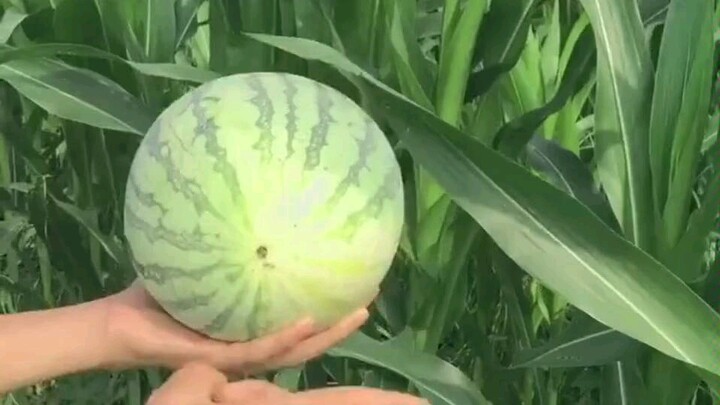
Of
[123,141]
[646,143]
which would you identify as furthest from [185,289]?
[123,141]

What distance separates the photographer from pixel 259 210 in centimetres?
63

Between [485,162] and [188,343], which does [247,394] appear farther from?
[485,162]

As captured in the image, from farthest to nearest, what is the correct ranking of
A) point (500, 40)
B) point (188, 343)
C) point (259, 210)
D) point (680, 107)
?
point (500, 40) → point (680, 107) → point (188, 343) → point (259, 210)

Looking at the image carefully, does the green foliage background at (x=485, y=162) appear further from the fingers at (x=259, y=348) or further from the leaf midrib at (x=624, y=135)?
the fingers at (x=259, y=348)

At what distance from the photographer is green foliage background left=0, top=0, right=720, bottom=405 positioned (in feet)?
2.60

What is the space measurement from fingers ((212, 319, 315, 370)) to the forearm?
0.11 meters

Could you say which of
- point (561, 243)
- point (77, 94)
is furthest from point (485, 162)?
point (77, 94)

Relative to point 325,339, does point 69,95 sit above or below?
above

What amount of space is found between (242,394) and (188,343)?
6 cm

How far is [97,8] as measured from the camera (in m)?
1.17

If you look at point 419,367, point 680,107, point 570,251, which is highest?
point 680,107

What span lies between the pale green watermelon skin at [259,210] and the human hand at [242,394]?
0.12ft

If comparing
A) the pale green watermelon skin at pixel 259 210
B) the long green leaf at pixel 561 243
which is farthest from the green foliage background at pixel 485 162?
the pale green watermelon skin at pixel 259 210

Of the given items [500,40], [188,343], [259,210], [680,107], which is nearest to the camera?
[259,210]
